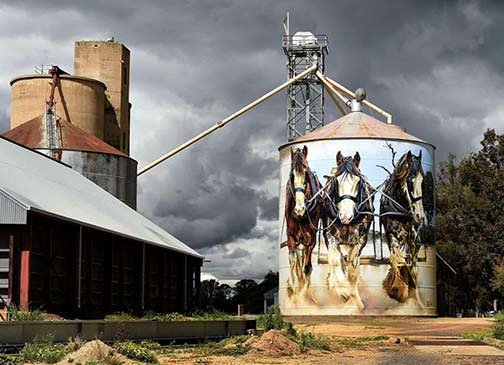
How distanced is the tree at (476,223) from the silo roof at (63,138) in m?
39.1

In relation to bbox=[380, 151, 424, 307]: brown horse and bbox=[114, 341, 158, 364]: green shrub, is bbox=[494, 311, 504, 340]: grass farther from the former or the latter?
bbox=[380, 151, 424, 307]: brown horse

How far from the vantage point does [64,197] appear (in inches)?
1555

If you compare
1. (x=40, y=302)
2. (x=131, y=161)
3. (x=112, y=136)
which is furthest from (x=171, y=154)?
(x=40, y=302)

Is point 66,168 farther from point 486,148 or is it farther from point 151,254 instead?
point 486,148

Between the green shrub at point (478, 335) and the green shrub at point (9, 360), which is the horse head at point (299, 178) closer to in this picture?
the green shrub at point (478, 335)

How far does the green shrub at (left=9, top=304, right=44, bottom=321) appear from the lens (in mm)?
29969

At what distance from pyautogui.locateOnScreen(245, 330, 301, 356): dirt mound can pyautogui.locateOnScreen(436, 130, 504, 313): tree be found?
58384mm

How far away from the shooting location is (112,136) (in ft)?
267

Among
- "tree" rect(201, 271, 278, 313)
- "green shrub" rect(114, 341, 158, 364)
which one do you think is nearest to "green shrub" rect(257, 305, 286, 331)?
"green shrub" rect(114, 341, 158, 364)

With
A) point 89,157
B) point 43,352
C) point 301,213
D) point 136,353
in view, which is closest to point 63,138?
point 89,157

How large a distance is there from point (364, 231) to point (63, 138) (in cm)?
2041

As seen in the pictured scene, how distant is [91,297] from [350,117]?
3217 centimetres

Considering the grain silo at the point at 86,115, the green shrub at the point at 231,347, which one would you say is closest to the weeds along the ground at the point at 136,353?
the green shrub at the point at 231,347

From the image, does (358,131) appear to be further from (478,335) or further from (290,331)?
(290,331)
